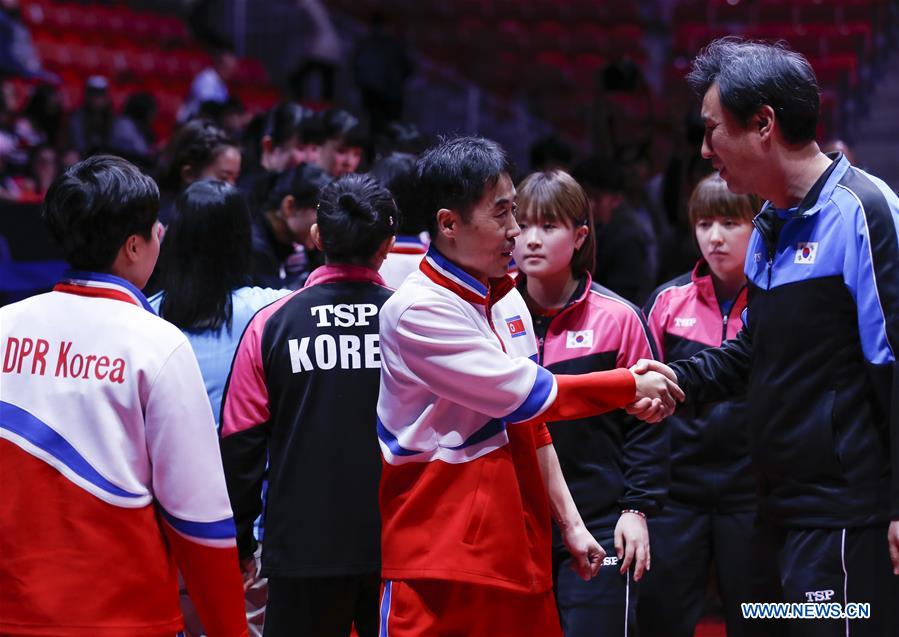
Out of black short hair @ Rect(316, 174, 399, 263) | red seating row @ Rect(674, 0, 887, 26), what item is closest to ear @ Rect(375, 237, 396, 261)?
black short hair @ Rect(316, 174, 399, 263)

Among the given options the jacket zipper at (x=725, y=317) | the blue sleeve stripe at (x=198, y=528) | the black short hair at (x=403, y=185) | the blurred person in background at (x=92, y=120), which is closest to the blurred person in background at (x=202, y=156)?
the black short hair at (x=403, y=185)

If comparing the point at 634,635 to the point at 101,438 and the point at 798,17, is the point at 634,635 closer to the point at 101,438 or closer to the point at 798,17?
the point at 101,438

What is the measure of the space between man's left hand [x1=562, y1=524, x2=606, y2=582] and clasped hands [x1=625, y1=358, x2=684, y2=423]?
1.15 feet

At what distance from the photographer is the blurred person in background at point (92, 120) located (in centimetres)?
1127

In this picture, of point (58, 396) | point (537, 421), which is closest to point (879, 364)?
point (537, 421)

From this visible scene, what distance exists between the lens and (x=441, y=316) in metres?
2.86

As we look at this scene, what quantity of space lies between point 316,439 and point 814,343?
1.43 m

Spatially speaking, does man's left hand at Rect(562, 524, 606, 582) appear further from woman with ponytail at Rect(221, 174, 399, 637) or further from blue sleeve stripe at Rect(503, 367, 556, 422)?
woman with ponytail at Rect(221, 174, 399, 637)

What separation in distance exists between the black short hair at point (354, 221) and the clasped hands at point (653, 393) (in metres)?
0.90

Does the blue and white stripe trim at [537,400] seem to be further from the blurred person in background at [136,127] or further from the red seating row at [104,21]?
the red seating row at [104,21]

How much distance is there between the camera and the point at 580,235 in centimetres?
405

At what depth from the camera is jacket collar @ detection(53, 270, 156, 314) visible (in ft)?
8.63

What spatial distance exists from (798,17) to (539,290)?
8.38 m

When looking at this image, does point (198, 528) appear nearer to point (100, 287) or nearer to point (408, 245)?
point (100, 287)
